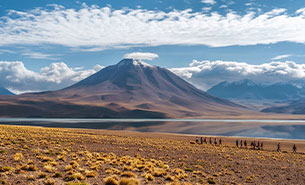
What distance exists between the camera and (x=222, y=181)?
1892 cm

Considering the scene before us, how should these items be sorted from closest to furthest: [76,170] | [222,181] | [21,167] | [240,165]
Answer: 1. [21,167]
2. [76,170]
3. [222,181]
4. [240,165]

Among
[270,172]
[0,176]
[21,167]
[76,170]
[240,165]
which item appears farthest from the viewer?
[240,165]

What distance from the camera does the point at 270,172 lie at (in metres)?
23.3

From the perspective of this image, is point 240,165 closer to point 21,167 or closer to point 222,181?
point 222,181

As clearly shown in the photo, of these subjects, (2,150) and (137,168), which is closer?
(137,168)

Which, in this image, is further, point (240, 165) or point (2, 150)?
point (240, 165)

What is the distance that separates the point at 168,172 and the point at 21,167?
9.72 meters

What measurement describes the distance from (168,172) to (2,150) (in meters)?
13.1

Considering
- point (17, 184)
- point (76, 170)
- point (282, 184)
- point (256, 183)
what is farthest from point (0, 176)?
point (282, 184)

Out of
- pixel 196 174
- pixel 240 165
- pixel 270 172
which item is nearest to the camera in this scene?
pixel 196 174

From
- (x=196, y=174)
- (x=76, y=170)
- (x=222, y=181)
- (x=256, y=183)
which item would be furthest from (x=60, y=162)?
(x=256, y=183)

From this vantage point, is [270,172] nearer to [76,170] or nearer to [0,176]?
[76,170]

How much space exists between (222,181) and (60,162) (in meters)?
11.4

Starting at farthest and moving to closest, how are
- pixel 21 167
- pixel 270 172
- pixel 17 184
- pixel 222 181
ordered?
pixel 270 172 → pixel 222 181 → pixel 21 167 → pixel 17 184
